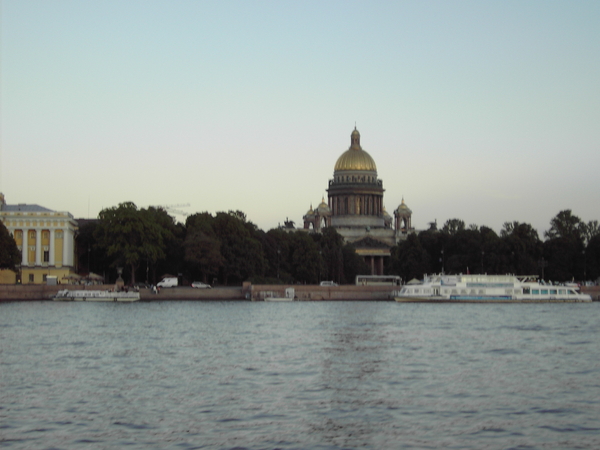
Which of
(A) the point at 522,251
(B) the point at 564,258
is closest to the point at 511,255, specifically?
(A) the point at 522,251

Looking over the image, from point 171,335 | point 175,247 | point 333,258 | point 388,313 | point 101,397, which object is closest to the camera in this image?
point 101,397

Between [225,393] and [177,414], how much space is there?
3.45 meters

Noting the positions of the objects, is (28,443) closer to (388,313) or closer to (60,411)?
(60,411)

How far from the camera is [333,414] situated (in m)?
25.5

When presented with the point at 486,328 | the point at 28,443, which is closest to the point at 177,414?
the point at 28,443

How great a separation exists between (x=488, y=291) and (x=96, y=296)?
35380 millimetres

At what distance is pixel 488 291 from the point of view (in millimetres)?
96062

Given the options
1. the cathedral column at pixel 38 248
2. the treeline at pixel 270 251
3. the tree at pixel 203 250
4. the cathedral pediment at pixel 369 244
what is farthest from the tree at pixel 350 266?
the cathedral column at pixel 38 248

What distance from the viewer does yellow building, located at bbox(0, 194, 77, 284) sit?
112375 mm

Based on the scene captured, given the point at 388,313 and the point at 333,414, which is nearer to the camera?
the point at 333,414

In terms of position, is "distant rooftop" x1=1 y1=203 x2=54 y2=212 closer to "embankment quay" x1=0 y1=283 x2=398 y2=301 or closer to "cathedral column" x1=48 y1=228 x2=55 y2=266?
"cathedral column" x1=48 y1=228 x2=55 y2=266

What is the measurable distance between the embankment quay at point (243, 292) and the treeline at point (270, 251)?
15.9 ft

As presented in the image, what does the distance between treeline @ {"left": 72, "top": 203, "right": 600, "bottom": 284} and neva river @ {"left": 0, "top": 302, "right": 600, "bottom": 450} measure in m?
48.9

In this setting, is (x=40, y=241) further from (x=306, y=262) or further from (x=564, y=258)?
(x=564, y=258)
